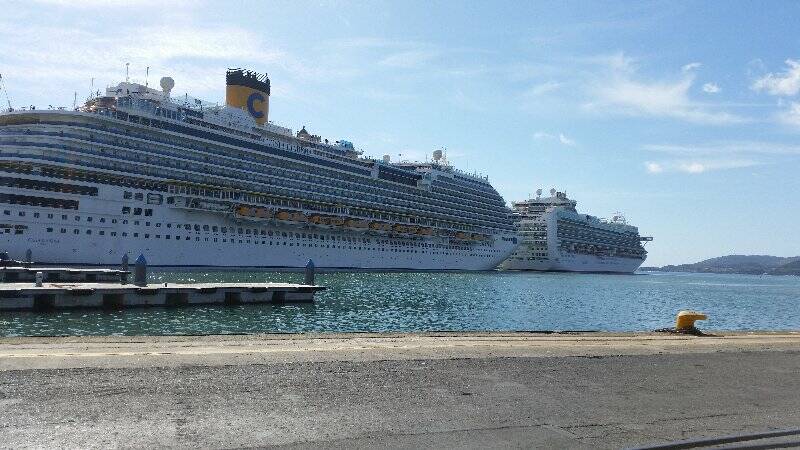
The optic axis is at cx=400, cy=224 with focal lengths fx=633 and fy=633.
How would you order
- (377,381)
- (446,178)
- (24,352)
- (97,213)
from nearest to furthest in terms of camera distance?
(377,381) → (24,352) → (97,213) → (446,178)

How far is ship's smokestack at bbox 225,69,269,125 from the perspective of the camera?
80.4 meters

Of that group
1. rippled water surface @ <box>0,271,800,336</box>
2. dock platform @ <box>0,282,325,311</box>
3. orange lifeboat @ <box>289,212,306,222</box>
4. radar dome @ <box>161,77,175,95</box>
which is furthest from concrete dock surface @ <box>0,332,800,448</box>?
radar dome @ <box>161,77,175,95</box>

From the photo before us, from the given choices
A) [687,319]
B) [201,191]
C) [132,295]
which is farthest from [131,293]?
[201,191]

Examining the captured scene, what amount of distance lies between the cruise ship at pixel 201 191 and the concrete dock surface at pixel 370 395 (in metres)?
49.3

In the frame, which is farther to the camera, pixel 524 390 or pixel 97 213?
pixel 97 213

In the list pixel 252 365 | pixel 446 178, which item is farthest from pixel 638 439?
pixel 446 178

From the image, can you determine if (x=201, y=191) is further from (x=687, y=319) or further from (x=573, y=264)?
(x=573, y=264)

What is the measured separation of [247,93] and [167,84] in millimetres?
12650

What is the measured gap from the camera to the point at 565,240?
441 feet

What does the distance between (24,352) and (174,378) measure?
3386 millimetres

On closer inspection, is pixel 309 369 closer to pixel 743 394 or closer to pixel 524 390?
pixel 524 390

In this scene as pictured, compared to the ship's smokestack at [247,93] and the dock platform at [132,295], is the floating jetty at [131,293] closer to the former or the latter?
the dock platform at [132,295]

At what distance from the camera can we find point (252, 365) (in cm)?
872

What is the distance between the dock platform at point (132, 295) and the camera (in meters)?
26.8
